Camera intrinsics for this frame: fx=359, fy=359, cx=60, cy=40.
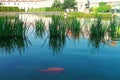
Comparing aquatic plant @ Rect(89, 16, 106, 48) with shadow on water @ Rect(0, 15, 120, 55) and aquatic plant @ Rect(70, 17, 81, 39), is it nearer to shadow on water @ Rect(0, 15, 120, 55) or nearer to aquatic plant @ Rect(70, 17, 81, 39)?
shadow on water @ Rect(0, 15, 120, 55)

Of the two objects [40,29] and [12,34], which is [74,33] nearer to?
[40,29]

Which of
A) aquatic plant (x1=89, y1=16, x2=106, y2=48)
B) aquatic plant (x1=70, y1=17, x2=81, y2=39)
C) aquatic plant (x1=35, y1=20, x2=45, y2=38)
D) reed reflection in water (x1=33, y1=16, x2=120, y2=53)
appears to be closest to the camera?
reed reflection in water (x1=33, y1=16, x2=120, y2=53)

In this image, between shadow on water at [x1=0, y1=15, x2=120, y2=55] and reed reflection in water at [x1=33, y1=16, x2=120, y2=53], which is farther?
reed reflection in water at [x1=33, y1=16, x2=120, y2=53]

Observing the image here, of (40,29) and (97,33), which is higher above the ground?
(40,29)

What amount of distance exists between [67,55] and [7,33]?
93.6 inches

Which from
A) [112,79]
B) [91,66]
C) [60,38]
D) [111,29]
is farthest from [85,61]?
[111,29]

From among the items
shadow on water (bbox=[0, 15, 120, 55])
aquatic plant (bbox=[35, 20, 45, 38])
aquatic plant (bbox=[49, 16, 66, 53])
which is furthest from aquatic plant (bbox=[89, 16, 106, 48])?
aquatic plant (bbox=[35, 20, 45, 38])

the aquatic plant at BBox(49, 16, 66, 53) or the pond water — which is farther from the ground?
the aquatic plant at BBox(49, 16, 66, 53)

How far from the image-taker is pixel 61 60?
6.73 meters

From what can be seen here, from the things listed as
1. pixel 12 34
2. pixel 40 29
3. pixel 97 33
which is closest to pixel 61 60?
pixel 12 34

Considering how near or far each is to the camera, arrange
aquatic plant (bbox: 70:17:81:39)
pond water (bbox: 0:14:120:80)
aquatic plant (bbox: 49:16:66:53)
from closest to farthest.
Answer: pond water (bbox: 0:14:120:80)
aquatic plant (bbox: 49:16:66:53)
aquatic plant (bbox: 70:17:81:39)

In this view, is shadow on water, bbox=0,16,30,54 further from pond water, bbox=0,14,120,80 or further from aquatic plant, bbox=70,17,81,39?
aquatic plant, bbox=70,17,81,39

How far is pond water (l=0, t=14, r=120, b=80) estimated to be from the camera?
18.1ft

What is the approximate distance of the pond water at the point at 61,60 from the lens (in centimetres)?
552
